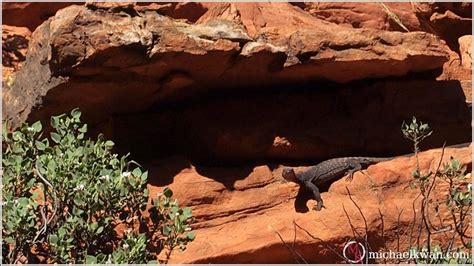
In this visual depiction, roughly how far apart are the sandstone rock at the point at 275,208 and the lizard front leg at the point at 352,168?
6 centimetres

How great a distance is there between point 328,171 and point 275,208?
2.33 ft

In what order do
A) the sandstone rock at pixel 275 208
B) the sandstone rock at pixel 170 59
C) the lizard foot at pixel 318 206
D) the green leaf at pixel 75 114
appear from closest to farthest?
the green leaf at pixel 75 114 → the sandstone rock at pixel 170 59 → the sandstone rock at pixel 275 208 → the lizard foot at pixel 318 206

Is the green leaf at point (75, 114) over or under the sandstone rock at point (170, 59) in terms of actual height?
under

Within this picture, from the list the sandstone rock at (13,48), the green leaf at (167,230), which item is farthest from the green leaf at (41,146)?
the sandstone rock at (13,48)

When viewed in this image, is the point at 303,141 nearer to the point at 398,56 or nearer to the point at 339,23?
the point at 398,56

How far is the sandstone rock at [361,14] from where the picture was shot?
10352 mm

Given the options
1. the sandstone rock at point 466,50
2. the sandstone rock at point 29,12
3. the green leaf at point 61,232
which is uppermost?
the sandstone rock at point 29,12

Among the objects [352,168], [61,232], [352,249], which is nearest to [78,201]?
[61,232]

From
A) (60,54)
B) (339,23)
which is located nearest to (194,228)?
(60,54)

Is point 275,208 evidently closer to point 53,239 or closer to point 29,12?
point 53,239

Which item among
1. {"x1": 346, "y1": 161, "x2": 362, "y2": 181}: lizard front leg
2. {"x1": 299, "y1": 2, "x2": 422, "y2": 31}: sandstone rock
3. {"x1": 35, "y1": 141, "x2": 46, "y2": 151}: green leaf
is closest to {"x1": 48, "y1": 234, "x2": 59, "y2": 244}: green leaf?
{"x1": 35, "y1": 141, "x2": 46, "y2": 151}: green leaf

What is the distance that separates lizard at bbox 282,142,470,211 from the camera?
8.43 meters

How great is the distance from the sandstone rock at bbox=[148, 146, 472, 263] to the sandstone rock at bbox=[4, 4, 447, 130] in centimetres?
84

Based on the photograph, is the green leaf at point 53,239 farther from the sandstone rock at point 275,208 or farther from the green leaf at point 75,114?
the sandstone rock at point 275,208
